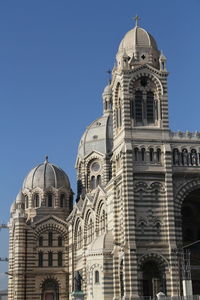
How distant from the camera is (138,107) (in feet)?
160

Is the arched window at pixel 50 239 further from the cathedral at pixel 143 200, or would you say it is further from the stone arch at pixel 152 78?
the stone arch at pixel 152 78

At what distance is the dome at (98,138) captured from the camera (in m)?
65.9

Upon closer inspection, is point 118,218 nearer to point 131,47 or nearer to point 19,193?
point 131,47

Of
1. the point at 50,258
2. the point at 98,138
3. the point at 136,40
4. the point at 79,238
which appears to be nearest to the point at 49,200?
the point at 50,258

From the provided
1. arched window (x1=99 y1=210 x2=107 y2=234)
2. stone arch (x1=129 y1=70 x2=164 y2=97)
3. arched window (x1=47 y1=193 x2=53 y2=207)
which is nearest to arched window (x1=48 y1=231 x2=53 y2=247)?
arched window (x1=47 y1=193 x2=53 y2=207)

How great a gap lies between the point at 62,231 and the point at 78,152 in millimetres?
10080

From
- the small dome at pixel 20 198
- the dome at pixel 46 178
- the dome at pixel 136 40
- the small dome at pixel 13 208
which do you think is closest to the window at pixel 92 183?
the dome at pixel 46 178

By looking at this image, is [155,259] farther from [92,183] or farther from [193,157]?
[92,183]

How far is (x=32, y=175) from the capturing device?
69312 millimetres

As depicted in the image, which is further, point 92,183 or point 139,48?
point 92,183

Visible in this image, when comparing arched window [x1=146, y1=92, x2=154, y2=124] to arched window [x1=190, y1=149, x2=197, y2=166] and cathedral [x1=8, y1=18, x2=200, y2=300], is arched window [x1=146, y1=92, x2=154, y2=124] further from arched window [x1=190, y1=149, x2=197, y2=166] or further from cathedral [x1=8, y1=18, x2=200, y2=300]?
arched window [x1=190, y1=149, x2=197, y2=166]

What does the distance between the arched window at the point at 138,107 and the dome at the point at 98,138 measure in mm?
16787

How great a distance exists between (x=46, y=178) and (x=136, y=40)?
23875 millimetres

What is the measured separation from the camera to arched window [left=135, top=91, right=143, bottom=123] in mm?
48650
